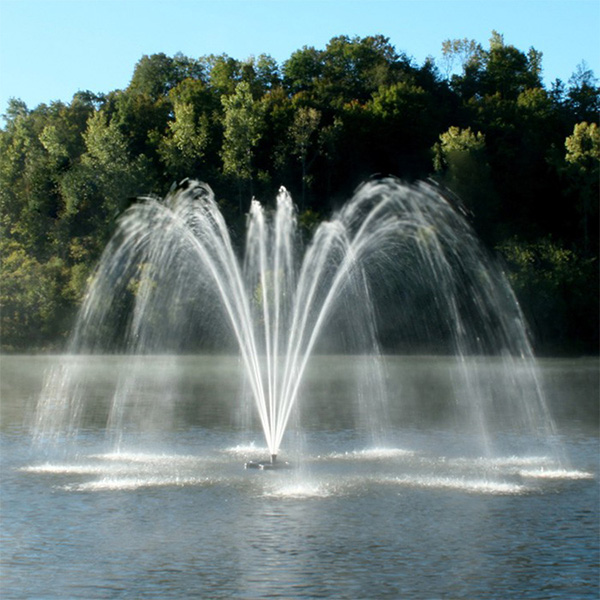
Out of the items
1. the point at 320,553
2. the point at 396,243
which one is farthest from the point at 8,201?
the point at 320,553

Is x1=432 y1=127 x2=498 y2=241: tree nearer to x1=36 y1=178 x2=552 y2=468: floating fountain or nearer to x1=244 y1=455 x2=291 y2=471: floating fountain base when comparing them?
x1=36 y1=178 x2=552 y2=468: floating fountain

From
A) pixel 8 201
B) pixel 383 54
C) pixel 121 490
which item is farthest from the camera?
pixel 383 54

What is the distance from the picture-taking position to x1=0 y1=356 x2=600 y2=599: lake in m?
17.4

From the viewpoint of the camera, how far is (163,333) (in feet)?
323

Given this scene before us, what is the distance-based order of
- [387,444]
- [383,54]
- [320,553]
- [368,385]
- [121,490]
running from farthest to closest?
[383,54], [368,385], [387,444], [121,490], [320,553]

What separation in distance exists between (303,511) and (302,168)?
3785 inches

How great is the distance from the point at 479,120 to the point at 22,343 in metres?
60.8

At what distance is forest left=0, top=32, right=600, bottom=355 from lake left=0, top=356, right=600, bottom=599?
61398 mm

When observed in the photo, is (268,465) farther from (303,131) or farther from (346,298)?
(303,131)

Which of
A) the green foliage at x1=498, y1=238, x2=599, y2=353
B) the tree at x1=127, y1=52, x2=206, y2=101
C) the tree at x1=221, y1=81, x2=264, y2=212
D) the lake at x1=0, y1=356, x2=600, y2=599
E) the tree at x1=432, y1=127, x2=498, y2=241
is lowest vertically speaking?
the lake at x1=0, y1=356, x2=600, y2=599

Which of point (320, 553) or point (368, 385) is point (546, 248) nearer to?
point (368, 385)

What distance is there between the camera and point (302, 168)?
117 metres

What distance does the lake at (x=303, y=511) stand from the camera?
17.4 metres

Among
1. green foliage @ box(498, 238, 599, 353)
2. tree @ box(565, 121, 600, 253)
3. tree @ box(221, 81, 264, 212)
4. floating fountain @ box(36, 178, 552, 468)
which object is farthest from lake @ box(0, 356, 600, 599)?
tree @ box(565, 121, 600, 253)
